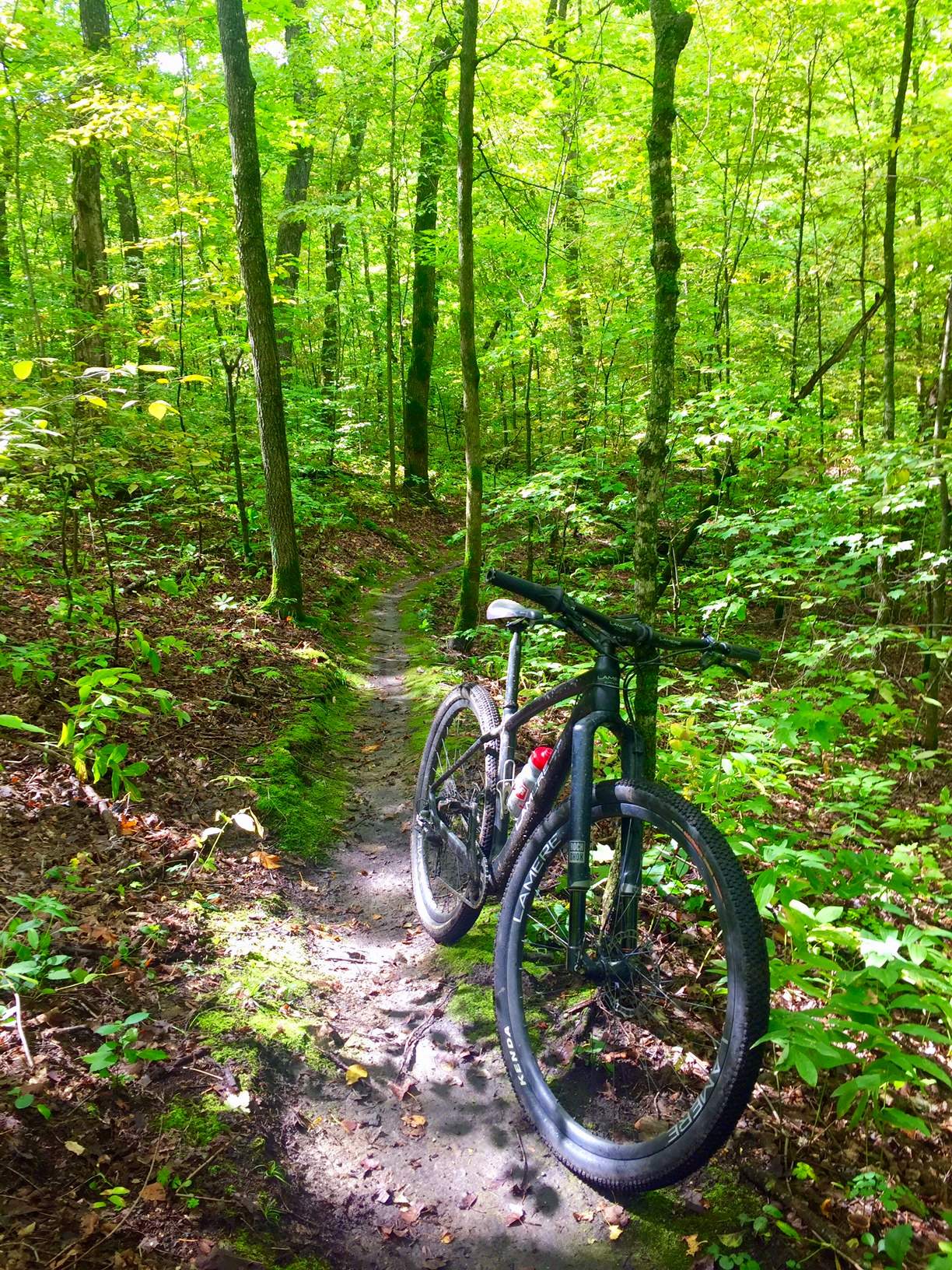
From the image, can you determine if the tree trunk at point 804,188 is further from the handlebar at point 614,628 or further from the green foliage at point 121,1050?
the green foliage at point 121,1050

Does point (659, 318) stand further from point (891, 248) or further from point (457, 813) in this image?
point (891, 248)

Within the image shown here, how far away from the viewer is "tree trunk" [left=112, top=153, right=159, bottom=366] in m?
9.10

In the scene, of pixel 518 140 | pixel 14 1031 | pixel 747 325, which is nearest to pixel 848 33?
pixel 747 325

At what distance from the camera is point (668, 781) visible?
4.09 meters

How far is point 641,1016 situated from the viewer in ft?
8.51

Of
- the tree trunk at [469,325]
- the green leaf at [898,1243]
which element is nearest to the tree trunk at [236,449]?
the tree trunk at [469,325]

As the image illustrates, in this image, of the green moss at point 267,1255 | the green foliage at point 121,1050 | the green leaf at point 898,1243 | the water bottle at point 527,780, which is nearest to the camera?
the green leaf at point 898,1243

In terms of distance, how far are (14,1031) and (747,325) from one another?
12.6 m

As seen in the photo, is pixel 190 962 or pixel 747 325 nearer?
pixel 190 962

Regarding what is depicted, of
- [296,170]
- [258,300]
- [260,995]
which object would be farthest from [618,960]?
[296,170]

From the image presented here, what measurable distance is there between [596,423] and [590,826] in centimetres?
1062

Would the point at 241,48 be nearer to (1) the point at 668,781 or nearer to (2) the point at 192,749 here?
(2) the point at 192,749

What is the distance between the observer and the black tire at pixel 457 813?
10.9 feet

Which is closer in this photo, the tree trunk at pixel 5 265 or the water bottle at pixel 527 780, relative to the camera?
the water bottle at pixel 527 780
